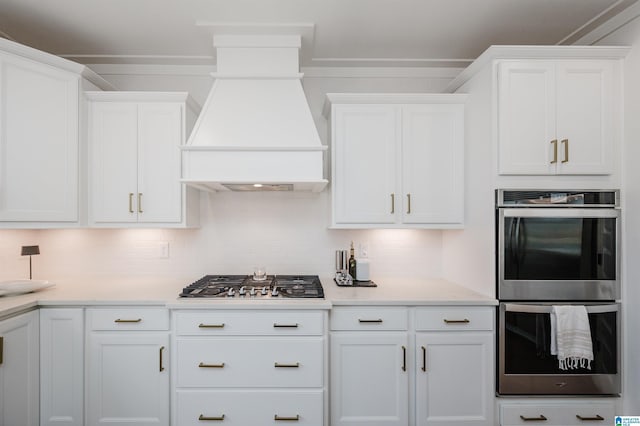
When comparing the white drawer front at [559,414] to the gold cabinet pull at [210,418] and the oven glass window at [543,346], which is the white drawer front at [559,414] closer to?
the oven glass window at [543,346]

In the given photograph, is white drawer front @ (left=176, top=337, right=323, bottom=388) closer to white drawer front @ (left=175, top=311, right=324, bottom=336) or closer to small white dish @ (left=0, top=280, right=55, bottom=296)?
white drawer front @ (left=175, top=311, right=324, bottom=336)

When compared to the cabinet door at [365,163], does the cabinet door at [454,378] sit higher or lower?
lower

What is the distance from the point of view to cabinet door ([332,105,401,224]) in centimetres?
246

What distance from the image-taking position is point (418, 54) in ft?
8.93

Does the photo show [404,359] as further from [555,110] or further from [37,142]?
[37,142]

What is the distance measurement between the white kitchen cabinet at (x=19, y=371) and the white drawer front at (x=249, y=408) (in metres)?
0.87

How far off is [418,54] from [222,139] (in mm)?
1690

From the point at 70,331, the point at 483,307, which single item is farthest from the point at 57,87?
A: the point at 483,307

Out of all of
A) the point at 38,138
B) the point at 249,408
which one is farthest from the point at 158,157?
the point at 249,408

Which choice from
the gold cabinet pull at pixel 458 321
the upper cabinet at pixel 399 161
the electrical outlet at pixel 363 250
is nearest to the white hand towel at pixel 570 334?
the gold cabinet pull at pixel 458 321

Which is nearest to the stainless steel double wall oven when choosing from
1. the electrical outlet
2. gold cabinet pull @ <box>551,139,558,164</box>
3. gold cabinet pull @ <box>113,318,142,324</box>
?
gold cabinet pull @ <box>551,139,558,164</box>

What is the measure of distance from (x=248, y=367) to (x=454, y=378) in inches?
50.1

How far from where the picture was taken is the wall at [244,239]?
9.26ft

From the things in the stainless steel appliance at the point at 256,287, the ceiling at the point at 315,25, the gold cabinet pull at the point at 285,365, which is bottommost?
the gold cabinet pull at the point at 285,365
